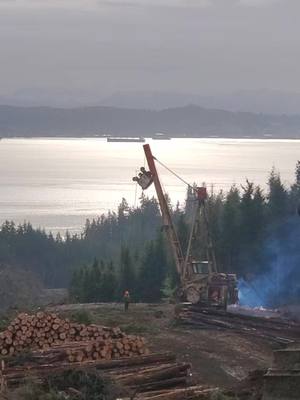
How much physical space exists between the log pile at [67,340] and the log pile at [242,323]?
5.94 metres

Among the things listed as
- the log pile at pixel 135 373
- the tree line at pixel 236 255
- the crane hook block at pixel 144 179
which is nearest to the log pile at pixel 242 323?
the crane hook block at pixel 144 179

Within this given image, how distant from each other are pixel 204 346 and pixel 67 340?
4.68 m

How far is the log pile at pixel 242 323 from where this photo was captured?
25.0 m

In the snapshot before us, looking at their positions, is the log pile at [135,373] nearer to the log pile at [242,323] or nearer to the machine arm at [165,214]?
the log pile at [242,323]

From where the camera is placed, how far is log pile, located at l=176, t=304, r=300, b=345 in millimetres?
25047

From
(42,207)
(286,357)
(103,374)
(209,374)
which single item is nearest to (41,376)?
(103,374)

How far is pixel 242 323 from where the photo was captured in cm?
2650

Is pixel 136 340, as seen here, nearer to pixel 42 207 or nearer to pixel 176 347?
pixel 176 347

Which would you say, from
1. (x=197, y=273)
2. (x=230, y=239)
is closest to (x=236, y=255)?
(x=230, y=239)

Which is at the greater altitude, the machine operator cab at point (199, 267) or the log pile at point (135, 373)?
the machine operator cab at point (199, 267)

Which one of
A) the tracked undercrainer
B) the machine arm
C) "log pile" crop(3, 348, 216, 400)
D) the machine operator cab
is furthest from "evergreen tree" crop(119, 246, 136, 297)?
"log pile" crop(3, 348, 216, 400)

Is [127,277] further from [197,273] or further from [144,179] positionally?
[144,179]

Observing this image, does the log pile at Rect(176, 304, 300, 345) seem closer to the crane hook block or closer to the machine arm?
the machine arm

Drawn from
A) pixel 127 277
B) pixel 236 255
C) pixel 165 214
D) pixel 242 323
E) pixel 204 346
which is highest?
pixel 165 214
